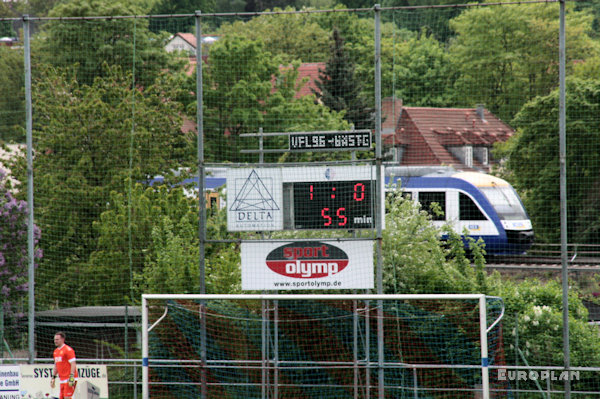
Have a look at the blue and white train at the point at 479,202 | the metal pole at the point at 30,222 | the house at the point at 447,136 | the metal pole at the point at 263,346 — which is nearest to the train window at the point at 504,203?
the blue and white train at the point at 479,202

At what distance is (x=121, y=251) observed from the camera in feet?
51.3

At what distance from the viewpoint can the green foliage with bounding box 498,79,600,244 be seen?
21.1 meters

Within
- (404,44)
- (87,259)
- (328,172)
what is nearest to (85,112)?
(87,259)

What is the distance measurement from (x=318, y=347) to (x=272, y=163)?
3225 mm

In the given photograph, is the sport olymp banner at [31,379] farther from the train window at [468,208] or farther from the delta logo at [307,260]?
the train window at [468,208]

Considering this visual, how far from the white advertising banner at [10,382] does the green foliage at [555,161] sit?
47.7 ft

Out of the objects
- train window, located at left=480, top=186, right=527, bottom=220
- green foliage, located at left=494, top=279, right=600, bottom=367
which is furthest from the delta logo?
train window, located at left=480, top=186, right=527, bottom=220

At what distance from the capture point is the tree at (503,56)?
15391 millimetres

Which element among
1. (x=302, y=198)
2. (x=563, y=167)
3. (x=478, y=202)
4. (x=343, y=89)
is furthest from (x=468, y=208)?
(x=302, y=198)

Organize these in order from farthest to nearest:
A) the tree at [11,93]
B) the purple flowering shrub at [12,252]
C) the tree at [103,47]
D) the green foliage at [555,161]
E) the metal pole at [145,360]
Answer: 1. the tree at [11,93]
2. the tree at [103,47]
3. the green foliage at [555,161]
4. the purple flowering shrub at [12,252]
5. the metal pole at [145,360]

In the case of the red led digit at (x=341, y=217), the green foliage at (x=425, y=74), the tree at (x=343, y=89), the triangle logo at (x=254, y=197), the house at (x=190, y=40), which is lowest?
the red led digit at (x=341, y=217)

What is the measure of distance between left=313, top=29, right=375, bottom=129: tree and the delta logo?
9991mm

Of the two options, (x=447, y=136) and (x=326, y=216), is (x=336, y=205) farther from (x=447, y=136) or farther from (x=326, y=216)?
(x=447, y=136)

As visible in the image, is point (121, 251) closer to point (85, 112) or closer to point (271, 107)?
point (85, 112)
